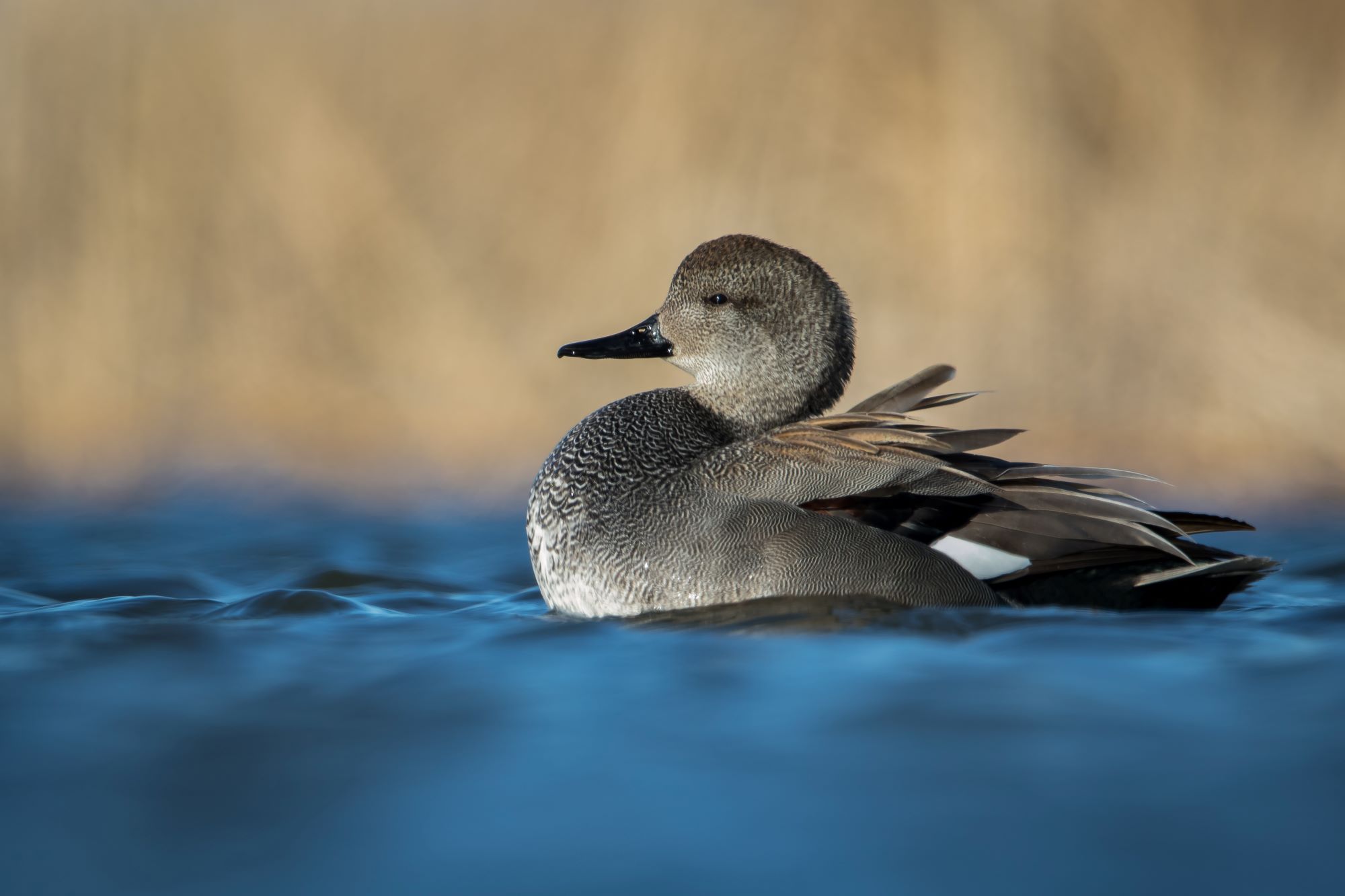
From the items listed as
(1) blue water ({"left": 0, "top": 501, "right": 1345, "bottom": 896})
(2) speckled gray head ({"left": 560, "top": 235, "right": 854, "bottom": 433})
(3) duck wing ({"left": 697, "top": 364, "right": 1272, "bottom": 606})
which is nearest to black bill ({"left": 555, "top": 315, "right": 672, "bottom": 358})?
(2) speckled gray head ({"left": 560, "top": 235, "right": 854, "bottom": 433})

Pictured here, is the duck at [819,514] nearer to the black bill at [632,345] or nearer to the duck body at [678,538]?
the duck body at [678,538]

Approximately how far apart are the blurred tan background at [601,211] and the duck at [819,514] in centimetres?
347

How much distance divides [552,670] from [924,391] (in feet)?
5.23

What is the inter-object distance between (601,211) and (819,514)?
18.4ft

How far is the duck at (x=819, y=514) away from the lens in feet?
12.6

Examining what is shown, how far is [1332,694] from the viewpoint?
3.19m

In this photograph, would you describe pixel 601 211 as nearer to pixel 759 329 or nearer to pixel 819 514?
pixel 759 329

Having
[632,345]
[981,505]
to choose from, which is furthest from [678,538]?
[632,345]

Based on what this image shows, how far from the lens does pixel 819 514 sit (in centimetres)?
391

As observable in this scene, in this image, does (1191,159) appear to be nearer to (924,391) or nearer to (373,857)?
(924,391)

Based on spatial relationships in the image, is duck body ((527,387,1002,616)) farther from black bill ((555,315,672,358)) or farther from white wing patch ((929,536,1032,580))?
black bill ((555,315,672,358))

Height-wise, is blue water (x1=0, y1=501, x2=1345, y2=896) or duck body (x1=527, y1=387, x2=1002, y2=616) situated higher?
duck body (x1=527, y1=387, x2=1002, y2=616)

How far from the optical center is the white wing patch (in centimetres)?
385

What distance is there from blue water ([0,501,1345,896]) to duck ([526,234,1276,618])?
0.13 metres
